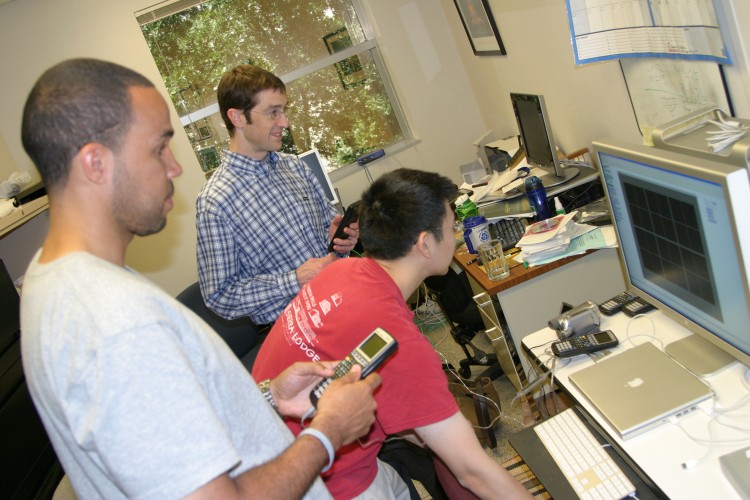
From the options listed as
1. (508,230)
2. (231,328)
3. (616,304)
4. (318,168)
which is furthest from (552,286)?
(318,168)

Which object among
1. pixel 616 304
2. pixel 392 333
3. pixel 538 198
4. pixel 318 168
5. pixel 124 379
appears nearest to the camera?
pixel 124 379

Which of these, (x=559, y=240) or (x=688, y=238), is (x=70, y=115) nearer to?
(x=688, y=238)

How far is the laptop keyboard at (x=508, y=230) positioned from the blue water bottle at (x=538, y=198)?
0.31 ft

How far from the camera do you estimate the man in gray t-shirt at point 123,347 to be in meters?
0.79

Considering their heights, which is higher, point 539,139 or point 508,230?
point 539,139

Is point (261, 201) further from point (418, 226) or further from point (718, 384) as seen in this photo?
point (718, 384)

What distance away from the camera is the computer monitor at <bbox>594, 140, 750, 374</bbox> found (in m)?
0.97

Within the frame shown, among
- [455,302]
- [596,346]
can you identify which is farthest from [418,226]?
[455,302]

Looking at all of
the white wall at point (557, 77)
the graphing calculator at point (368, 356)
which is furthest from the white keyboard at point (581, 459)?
the white wall at point (557, 77)

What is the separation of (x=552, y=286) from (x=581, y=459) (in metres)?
1.19

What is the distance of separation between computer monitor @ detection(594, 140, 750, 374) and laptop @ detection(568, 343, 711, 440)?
0.21 feet

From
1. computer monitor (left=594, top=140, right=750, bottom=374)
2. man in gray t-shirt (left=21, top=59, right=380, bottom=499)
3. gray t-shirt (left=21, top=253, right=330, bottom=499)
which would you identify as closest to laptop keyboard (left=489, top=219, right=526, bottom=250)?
computer monitor (left=594, top=140, right=750, bottom=374)

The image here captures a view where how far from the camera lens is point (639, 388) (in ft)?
4.18

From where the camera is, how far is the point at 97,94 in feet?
2.95
